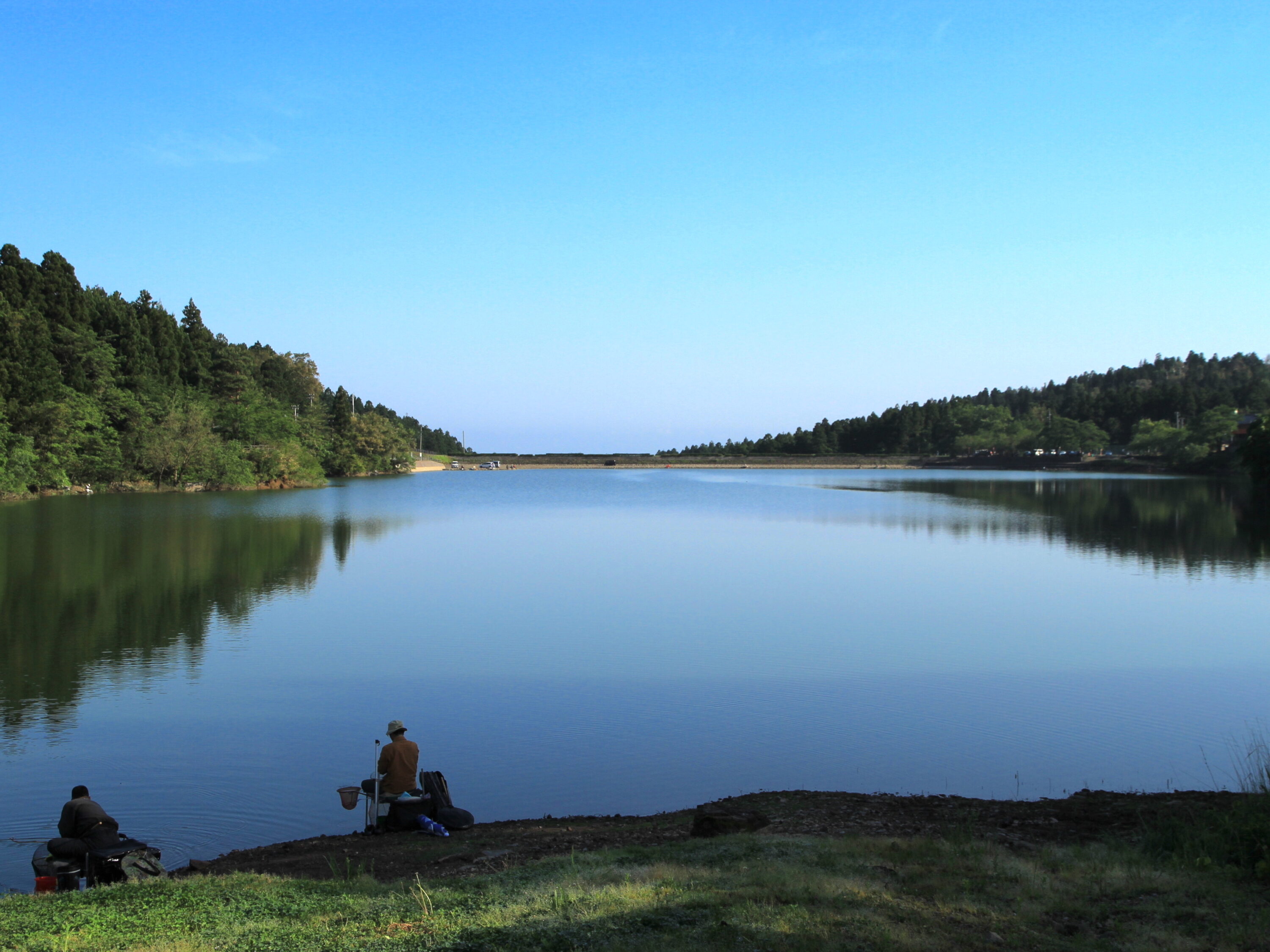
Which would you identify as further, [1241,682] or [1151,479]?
[1151,479]

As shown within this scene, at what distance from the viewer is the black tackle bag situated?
8.33 meters

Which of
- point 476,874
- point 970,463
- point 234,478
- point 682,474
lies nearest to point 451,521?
point 234,478

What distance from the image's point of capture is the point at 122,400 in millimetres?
61906

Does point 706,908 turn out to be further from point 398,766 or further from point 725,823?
point 398,766

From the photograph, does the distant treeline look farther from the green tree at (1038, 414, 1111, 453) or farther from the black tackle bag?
the black tackle bag

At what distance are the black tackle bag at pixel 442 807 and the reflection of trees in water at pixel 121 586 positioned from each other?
18.6ft

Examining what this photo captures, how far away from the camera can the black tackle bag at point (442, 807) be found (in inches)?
328

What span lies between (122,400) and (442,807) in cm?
6207

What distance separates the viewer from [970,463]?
157 meters

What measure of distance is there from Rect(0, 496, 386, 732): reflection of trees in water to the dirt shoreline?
19.2 ft

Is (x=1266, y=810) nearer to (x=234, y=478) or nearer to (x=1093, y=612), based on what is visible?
(x=1093, y=612)

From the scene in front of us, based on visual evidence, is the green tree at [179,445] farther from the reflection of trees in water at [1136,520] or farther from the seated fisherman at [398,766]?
the seated fisherman at [398,766]

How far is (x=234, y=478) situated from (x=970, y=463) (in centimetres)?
11962

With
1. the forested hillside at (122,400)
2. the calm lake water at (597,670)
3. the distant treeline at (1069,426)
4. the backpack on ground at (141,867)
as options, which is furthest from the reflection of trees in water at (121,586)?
the distant treeline at (1069,426)
